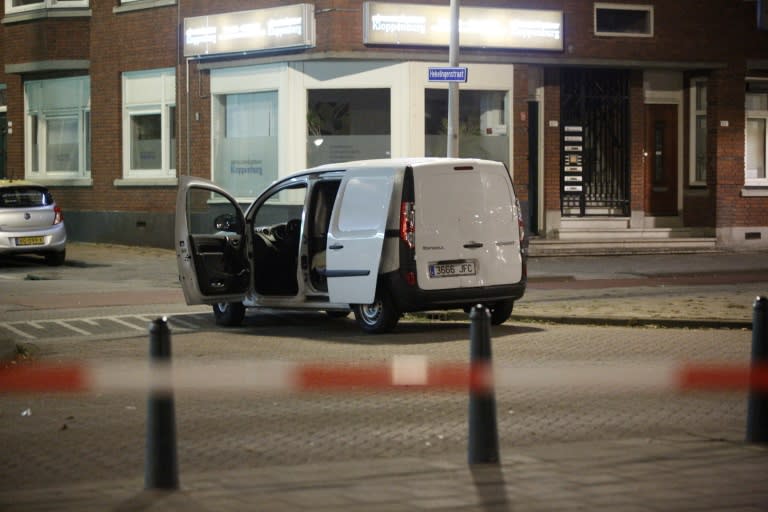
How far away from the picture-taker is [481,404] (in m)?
7.04

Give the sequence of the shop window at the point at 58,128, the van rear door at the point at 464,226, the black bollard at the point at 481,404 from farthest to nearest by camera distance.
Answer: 1. the shop window at the point at 58,128
2. the van rear door at the point at 464,226
3. the black bollard at the point at 481,404

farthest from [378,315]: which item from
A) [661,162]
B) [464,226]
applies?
[661,162]

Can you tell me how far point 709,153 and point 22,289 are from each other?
14.9 metres

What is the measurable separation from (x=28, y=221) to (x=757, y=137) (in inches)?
608

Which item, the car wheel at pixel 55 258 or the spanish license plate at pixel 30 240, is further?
the car wheel at pixel 55 258

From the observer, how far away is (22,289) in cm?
1995

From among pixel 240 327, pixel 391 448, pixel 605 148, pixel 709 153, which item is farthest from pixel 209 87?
pixel 391 448

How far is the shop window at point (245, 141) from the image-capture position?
27.0 meters

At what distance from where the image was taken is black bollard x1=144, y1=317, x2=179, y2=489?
6543 mm

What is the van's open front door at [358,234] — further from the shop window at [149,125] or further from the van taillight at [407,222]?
the shop window at [149,125]

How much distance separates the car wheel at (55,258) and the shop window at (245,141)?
4245 millimetres

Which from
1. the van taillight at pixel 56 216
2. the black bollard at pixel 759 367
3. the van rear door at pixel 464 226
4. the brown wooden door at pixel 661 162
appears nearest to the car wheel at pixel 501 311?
the van rear door at pixel 464 226

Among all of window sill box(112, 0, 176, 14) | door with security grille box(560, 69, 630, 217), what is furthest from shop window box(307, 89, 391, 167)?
window sill box(112, 0, 176, 14)

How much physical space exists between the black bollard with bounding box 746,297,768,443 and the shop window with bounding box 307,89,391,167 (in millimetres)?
18561
